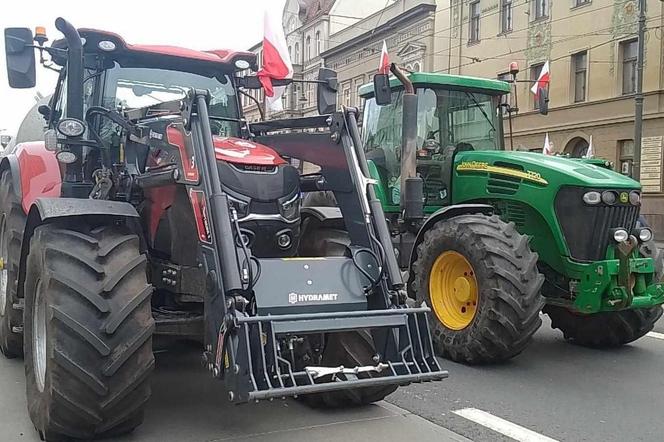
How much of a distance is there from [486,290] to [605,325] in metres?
1.75

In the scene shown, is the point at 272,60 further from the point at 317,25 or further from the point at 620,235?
the point at 317,25

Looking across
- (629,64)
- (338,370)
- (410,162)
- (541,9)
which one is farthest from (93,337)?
(541,9)

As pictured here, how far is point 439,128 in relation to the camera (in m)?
8.00

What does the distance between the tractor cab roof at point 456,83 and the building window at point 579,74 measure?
20.1m

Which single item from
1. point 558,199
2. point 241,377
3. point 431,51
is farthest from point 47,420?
point 431,51

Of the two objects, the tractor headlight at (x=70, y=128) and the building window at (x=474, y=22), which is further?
the building window at (x=474, y=22)

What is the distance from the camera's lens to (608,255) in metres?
6.50

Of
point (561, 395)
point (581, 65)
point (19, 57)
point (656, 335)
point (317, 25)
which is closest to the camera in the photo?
point (19, 57)

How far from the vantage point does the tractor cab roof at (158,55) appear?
5.51 meters

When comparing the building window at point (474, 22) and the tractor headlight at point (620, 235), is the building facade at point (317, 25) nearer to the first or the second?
the building window at point (474, 22)

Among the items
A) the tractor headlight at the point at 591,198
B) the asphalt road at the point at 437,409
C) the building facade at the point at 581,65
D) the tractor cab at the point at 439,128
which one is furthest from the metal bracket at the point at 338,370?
the building facade at the point at 581,65

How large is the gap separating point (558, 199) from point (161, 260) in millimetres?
3614

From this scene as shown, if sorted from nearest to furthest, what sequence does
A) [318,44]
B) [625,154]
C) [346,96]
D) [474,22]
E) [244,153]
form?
[244,153] < [625,154] < [474,22] < [346,96] < [318,44]

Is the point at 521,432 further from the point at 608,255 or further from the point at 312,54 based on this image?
the point at 312,54
